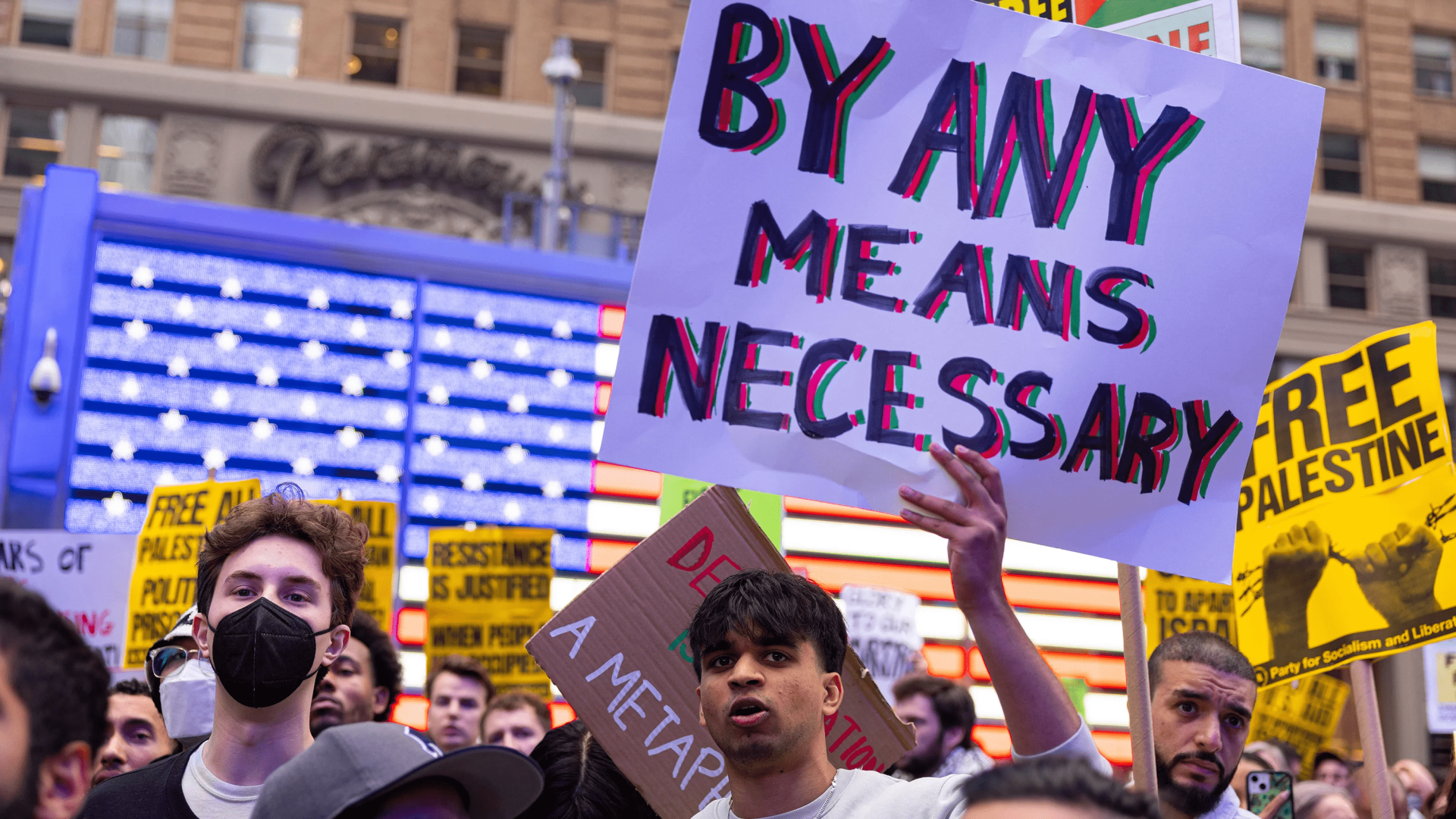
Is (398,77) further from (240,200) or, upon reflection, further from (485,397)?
(485,397)

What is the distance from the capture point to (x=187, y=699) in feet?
12.7

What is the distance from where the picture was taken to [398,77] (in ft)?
84.7

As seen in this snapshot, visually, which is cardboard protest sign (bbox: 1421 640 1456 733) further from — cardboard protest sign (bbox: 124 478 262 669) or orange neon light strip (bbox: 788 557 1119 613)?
cardboard protest sign (bbox: 124 478 262 669)

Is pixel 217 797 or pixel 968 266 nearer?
pixel 217 797

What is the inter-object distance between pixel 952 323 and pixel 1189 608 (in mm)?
5423

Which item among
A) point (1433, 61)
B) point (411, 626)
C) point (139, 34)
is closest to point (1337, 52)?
point (1433, 61)

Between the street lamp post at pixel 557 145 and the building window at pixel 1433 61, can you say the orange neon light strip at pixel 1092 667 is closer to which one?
the street lamp post at pixel 557 145

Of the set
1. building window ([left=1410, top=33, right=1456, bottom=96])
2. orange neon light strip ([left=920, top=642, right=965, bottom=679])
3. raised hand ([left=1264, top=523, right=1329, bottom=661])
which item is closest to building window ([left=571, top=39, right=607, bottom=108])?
orange neon light strip ([left=920, top=642, right=965, bottom=679])

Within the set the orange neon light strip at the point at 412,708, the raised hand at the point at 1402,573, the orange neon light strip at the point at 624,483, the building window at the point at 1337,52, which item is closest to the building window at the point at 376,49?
the orange neon light strip at the point at 624,483

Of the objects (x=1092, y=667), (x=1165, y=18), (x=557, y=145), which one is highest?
(x=557, y=145)

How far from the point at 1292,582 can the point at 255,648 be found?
4009 millimetres

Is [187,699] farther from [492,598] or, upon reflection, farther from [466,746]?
[492,598]

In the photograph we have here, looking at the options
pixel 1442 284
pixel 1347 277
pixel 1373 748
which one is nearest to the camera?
pixel 1373 748

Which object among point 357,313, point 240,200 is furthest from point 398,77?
point 357,313
